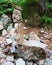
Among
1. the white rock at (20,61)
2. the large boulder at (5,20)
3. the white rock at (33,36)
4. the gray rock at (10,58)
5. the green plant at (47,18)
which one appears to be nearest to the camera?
the white rock at (20,61)

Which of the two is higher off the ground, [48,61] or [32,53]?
[32,53]

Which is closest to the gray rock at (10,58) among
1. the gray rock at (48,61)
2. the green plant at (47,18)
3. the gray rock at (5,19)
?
the gray rock at (48,61)

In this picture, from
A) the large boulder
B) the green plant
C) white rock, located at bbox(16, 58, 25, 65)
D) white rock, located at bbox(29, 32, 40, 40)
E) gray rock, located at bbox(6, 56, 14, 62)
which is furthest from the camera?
the large boulder

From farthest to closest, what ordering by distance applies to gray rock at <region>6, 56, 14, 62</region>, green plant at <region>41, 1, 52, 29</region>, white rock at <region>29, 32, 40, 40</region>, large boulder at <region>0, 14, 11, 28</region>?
large boulder at <region>0, 14, 11, 28</region>, green plant at <region>41, 1, 52, 29</region>, white rock at <region>29, 32, 40, 40</region>, gray rock at <region>6, 56, 14, 62</region>

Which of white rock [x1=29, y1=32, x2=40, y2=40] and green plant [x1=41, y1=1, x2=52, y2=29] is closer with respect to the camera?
white rock [x1=29, y1=32, x2=40, y2=40]

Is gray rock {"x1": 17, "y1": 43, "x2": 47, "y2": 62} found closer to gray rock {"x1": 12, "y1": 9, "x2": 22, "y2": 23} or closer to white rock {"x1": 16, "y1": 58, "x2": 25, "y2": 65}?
white rock {"x1": 16, "y1": 58, "x2": 25, "y2": 65}

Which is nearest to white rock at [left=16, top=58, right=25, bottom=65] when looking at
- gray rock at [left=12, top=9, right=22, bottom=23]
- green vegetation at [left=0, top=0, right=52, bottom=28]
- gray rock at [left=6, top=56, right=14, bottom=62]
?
gray rock at [left=6, top=56, right=14, bottom=62]

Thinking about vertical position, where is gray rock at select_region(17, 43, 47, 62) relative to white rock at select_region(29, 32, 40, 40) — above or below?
above

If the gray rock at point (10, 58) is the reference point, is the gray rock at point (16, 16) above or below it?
above

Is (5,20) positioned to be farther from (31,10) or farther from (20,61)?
(20,61)

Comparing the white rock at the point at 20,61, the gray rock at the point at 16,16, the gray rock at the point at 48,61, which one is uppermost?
the gray rock at the point at 16,16

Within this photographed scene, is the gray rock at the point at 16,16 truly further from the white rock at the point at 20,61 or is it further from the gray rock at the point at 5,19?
the white rock at the point at 20,61

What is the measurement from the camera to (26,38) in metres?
5.52

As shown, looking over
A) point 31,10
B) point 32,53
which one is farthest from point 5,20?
point 32,53
